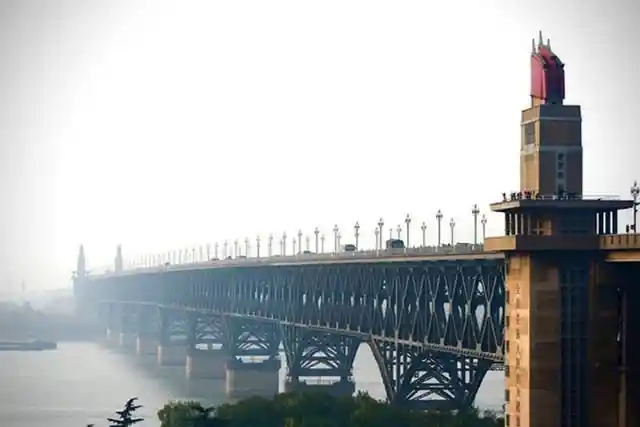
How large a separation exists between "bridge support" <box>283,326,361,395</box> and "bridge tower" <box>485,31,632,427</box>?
7497 cm

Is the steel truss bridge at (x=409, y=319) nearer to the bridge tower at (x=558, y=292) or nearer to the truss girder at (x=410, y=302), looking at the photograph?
the truss girder at (x=410, y=302)

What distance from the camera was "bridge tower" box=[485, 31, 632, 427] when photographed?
86.9 m

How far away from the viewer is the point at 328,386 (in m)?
167

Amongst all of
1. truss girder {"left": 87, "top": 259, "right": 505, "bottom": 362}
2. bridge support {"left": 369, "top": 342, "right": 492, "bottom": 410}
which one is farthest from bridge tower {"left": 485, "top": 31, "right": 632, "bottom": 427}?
bridge support {"left": 369, "top": 342, "right": 492, "bottom": 410}

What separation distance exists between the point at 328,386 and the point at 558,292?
81.8m

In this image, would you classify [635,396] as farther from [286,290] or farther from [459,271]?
[286,290]

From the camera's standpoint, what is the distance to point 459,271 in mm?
115688

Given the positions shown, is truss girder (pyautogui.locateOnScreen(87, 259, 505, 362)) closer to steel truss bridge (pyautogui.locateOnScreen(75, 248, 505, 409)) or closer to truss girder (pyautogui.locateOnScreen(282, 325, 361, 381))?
steel truss bridge (pyautogui.locateOnScreen(75, 248, 505, 409))

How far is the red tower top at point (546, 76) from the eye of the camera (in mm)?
91188

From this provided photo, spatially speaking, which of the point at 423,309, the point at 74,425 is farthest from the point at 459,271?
the point at 74,425

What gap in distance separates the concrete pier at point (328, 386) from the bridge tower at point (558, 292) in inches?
2922

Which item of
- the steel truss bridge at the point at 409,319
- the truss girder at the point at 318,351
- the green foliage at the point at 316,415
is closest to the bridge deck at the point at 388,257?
the steel truss bridge at the point at 409,319

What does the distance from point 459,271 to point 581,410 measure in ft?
98.2

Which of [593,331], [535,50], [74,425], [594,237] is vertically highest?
[535,50]
